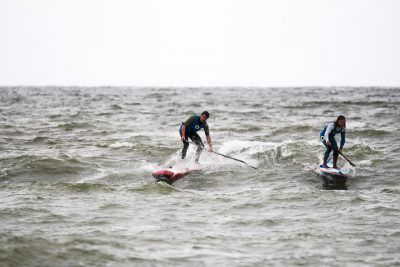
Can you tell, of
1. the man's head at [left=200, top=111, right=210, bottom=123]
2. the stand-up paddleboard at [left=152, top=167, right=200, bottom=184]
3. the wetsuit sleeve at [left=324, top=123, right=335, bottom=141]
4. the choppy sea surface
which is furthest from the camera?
the man's head at [left=200, top=111, right=210, bottom=123]

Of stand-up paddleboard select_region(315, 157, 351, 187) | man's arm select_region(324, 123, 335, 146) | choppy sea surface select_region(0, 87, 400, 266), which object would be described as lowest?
choppy sea surface select_region(0, 87, 400, 266)

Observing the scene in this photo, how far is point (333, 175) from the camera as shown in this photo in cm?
1254

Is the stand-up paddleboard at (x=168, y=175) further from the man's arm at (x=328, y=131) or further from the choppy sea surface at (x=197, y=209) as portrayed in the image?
the man's arm at (x=328, y=131)

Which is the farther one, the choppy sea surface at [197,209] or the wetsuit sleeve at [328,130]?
the wetsuit sleeve at [328,130]

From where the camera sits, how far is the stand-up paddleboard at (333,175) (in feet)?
39.6

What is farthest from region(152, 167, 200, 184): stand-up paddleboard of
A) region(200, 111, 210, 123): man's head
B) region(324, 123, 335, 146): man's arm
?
region(324, 123, 335, 146): man's arm

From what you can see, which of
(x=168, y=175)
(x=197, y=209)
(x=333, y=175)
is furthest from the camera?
(x=333, y=175)

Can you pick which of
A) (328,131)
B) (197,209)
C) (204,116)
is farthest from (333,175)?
(197,209)

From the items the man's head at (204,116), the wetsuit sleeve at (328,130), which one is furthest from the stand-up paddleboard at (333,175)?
the man's head at (204,116)

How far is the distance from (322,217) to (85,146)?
12.4 m

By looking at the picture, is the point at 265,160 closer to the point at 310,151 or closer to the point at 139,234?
the point at 310,151

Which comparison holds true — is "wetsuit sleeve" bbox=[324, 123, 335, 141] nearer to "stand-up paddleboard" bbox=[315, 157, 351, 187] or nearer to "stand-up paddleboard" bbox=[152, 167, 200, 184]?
"stand-up paddleboard" bbox=[315, 157, 351, 187]

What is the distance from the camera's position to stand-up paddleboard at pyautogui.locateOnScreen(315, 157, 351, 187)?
12.1 meters

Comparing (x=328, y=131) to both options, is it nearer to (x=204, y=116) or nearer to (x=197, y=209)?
(x=204, y=116)
